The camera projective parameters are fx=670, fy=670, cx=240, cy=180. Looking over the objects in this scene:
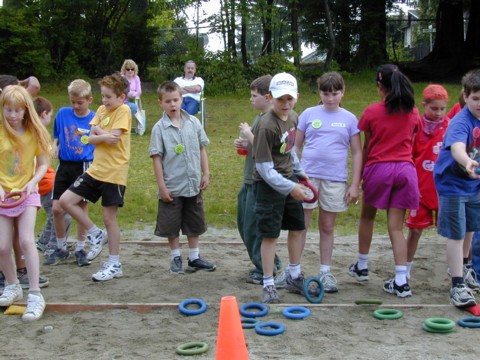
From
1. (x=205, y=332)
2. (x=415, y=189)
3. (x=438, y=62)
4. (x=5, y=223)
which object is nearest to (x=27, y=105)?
(x=5, y=223)

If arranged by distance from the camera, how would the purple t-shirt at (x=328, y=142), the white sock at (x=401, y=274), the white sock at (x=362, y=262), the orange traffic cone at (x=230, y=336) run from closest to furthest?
the orange traffic cone at (x=230, y=336)
the white sock at (x=401, y=274)
the purple t-shirt at (x=328, y=142)
the white sock at (x=362, y=262)

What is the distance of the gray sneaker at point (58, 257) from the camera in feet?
Answer: 22.2

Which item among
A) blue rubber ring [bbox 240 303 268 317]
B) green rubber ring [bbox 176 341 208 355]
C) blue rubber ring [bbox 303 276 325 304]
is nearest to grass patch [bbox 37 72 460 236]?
blue rubber ring [bbox 303 276 325 304]

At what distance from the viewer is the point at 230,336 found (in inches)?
156

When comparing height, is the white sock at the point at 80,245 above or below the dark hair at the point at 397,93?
below

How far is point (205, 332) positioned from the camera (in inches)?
187

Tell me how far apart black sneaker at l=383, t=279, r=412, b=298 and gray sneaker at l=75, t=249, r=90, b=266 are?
2.96 m

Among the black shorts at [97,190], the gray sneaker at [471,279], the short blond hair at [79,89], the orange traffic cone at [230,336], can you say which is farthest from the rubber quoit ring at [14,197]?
the gray sneaker at [471,279]

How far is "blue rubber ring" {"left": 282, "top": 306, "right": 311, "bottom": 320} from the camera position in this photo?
493 cm

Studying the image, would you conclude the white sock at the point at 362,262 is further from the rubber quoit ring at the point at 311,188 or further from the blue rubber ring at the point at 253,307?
the blue rubber ring at the point at 253,307

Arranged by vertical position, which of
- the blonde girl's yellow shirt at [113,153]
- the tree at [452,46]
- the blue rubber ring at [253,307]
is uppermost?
the tree at [452,46]

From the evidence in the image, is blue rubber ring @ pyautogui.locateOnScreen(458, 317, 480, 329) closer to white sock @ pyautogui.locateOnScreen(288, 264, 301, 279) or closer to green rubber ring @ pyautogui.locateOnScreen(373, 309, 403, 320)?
green rubber ring @ pyautogui.locateOnScreen(373, 309, 403, 320)

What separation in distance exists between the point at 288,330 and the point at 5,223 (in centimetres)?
239

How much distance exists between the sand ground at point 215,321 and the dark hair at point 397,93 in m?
1.58
